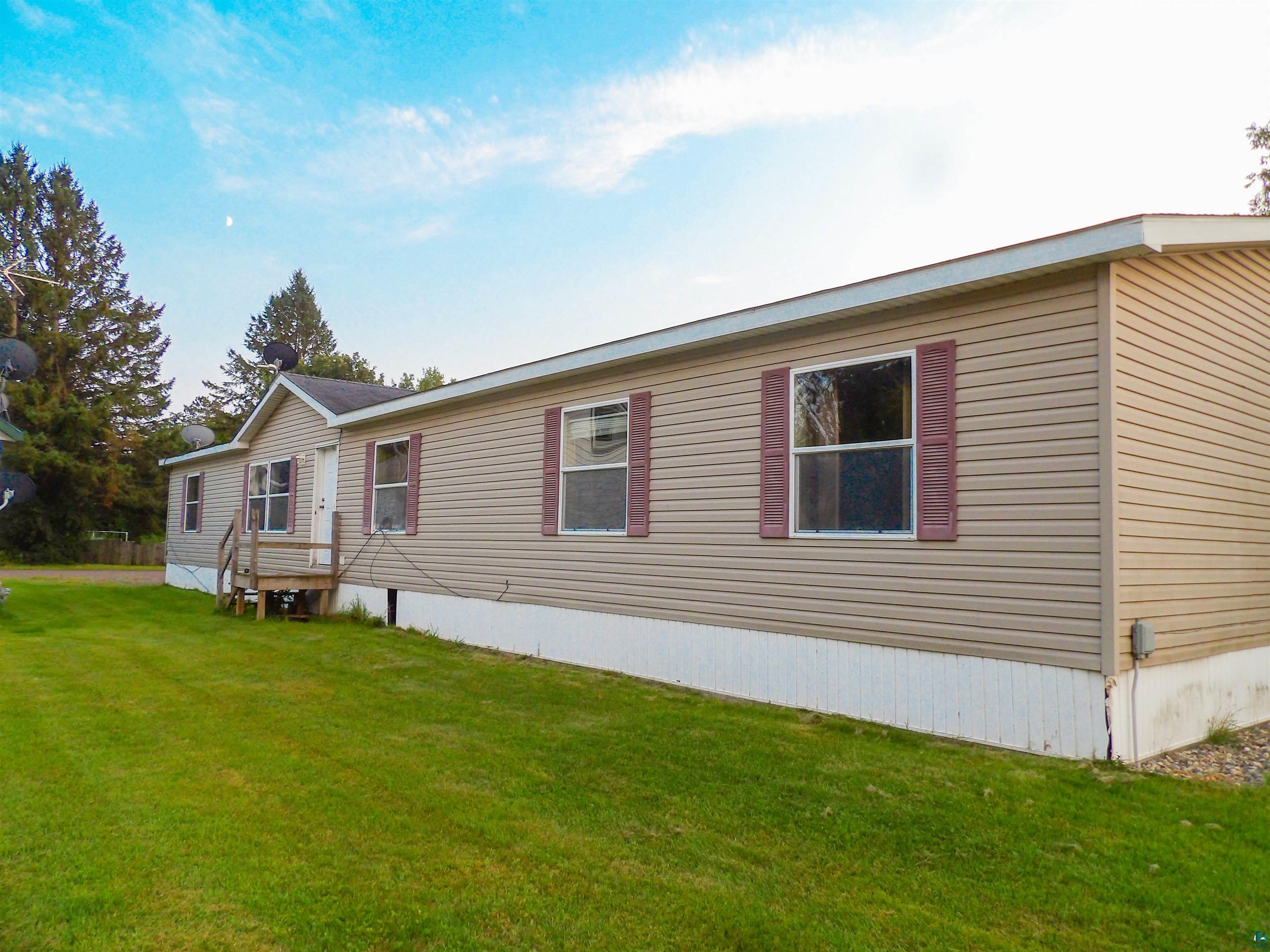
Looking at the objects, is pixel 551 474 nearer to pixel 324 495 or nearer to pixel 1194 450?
pixel 1194 450

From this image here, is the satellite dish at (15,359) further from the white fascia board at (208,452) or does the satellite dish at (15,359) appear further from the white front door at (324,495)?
the white front door at (324,495)

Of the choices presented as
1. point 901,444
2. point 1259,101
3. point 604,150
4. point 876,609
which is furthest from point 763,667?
point 1259,101

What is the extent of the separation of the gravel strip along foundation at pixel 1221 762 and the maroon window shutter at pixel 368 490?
9597 millimetres

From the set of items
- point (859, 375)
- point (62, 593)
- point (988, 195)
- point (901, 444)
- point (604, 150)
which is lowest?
point (62, 593)

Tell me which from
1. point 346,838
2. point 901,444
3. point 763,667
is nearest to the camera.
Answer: point 346,838

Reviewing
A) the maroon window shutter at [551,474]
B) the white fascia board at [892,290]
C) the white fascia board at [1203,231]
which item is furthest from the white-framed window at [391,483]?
the white fascia board at [1203,231]

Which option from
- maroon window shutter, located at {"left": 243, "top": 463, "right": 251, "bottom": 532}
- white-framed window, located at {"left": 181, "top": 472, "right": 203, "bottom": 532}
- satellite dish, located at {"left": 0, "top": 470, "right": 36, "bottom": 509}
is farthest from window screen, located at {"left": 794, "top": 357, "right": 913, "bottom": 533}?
white-framed window, located at {"left": 181, "top": 472, "right": 203, "bottom": 532}

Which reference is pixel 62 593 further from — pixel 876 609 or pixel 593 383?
pixel 876 609

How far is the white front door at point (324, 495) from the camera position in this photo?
12.3m

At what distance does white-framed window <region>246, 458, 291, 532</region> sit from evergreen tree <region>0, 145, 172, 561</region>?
1724 centimetres

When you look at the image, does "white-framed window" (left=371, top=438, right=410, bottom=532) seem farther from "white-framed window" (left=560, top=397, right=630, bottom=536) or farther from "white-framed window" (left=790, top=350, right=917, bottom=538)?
"white-framed window" (left=790, top=350, right=917, bottom=538)

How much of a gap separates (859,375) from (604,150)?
8.97 metres

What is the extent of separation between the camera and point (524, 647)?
8555 mm

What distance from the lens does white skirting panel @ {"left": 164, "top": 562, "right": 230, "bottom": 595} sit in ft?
53.0
